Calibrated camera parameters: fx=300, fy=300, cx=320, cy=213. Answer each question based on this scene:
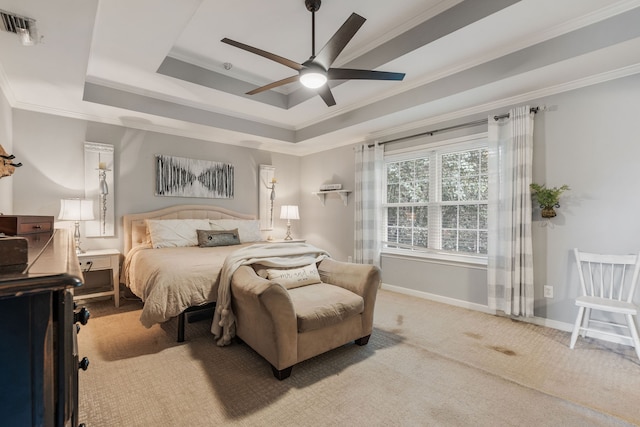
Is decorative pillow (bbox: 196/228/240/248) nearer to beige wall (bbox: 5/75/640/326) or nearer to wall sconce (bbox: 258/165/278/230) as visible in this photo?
beige wall (bbox: 5/75/640/326)

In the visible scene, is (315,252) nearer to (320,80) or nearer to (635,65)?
(320,80)

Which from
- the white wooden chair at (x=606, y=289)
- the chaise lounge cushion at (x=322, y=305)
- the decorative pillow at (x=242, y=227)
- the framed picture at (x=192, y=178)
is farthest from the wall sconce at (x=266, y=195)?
the white wooden chair at (x=606, y=289)

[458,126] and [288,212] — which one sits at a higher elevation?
[458,126]

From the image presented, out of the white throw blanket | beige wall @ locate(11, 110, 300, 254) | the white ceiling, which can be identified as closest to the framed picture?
beige wall @ locate(11, 110, 300, 254)

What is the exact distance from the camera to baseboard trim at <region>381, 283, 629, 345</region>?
2.76 m

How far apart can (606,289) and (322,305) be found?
268 cm

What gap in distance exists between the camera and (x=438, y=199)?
405cm

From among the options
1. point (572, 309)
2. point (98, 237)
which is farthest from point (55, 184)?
point (572, 309)

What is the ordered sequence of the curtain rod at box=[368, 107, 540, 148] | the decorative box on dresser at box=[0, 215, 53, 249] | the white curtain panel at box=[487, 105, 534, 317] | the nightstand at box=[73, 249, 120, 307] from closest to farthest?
1. the decorative box on dresser at box=[0, 215, 53, 249]
2. the white curtain panel at box=[487, 105, 534, 317]
3. the curtain rod at box=[368, 107, 540, 148]
4. the nightstand at box=[73, 249, 120, 307]

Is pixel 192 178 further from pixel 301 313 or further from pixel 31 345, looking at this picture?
pixel 31 345

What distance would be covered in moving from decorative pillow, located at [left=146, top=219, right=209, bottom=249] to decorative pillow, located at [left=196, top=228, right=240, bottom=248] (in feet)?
0.44

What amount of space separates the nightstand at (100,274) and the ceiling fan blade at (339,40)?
3.21 meters

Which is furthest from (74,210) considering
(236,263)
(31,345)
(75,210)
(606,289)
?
(606,289)

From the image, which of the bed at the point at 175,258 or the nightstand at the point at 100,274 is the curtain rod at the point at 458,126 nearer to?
the bed at the point at 175,258
